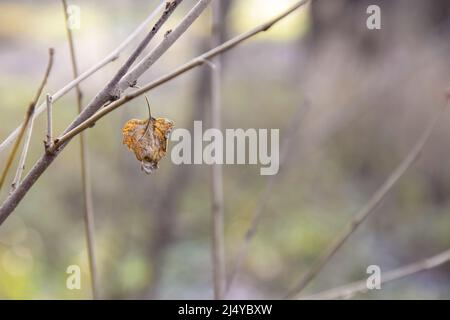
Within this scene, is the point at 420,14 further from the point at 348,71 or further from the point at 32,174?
the point at 32,174

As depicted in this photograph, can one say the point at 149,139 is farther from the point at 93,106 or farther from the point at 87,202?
the point at 87,202

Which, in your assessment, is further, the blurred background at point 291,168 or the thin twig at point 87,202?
the blurred background at point 291,168

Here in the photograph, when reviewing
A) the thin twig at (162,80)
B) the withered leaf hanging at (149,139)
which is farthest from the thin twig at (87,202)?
the thin twig at (162,80)

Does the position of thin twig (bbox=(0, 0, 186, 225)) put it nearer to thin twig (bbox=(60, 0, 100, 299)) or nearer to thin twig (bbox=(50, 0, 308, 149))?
thin twig (bbox=(50, 0, 308, 149))

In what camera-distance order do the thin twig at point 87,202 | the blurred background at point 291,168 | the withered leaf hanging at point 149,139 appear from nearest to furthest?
the withered leaf hanging at point 149,139, the thin twig at point 87,202, the blurred background at point 291,168

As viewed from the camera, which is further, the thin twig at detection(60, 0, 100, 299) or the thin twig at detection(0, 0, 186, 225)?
the thin twig at detection(60, 0, 100, 299)

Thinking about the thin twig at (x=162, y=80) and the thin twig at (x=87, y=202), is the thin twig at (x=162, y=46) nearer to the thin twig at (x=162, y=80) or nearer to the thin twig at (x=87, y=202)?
the thin twig at (x=162, y=80)

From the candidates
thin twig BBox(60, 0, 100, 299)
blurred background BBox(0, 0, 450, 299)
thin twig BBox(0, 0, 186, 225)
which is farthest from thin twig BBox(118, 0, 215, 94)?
blurred background BBox(0, 0, 450, 299)
